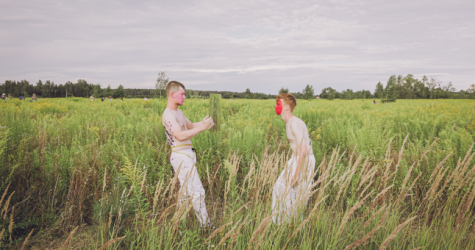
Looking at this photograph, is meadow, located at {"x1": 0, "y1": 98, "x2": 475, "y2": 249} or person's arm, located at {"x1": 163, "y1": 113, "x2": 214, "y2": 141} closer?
meadow, located at {"x1": 0, "y1": 98, "x2": 475, "y2": 249}

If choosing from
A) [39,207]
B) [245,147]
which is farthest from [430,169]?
[39,207]

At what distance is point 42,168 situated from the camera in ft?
11.8

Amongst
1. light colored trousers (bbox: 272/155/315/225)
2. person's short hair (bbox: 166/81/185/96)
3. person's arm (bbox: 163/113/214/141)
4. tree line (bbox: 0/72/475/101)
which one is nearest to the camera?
light colored trousers (bbox: 272/155/315/225)

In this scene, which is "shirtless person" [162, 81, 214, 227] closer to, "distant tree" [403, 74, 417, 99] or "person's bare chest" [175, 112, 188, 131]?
"person's bare chest" [175, 112, 188, 131]

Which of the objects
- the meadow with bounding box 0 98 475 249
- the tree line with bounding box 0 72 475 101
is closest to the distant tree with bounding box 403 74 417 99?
the tree line with bounding box 0 72 475 101

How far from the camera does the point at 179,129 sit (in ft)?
9.15

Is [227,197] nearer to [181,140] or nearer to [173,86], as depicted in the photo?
[181,140]

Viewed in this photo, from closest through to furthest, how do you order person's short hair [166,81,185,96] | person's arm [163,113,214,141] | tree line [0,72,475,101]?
person's arm [163,113,214,141]
person's short hair [166,81,185,96]
tree line [0,72,475,101]

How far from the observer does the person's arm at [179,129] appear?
2.73 metres

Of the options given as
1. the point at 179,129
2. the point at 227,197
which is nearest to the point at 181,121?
the point at 179,129

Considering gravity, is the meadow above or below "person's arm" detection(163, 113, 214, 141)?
below

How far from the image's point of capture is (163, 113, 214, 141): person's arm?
2.73m

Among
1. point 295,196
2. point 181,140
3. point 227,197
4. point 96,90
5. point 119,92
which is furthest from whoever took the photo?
point 119,92

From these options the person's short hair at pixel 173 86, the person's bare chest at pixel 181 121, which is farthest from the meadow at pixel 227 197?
the person's short hair at pixel 173 86
